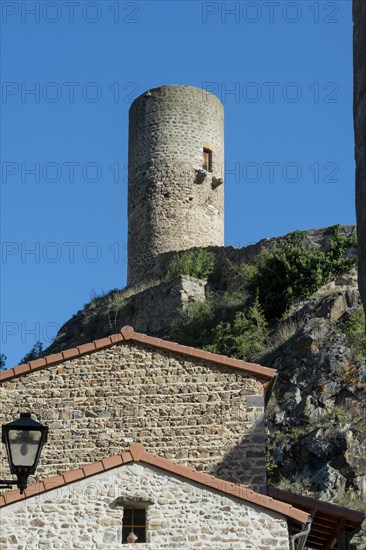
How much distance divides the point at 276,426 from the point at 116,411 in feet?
26.1

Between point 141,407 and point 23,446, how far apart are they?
7.86 meters

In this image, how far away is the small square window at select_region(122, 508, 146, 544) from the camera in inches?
507

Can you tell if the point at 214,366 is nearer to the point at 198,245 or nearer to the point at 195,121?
the point at 198,245

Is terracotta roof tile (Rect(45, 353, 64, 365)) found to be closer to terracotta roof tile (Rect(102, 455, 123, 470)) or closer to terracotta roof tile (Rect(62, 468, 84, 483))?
terracotta roof tile (Rect(102, 455, 123, 470))

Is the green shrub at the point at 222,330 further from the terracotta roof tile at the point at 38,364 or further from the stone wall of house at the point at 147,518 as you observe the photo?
the stone wall of house at the point at 147,518

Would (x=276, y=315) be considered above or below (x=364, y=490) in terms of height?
above

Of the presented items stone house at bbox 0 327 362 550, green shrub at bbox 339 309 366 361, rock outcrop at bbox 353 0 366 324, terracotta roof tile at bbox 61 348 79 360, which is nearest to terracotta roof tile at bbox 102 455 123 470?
stone house at bbox 0 327 362 550

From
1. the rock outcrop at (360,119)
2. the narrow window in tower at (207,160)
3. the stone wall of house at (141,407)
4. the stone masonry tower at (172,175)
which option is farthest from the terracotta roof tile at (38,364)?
the narrow window in tower at (207,160)

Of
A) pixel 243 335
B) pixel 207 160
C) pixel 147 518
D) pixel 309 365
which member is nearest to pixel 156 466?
pixel 147 518

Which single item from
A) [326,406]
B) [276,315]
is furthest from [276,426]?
[276,315]

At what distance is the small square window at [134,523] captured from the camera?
12867 millimetres

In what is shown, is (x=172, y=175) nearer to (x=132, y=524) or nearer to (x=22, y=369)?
(x=22, y=369)

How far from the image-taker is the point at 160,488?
13094 mm

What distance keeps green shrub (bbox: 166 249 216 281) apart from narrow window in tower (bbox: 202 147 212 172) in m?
4.46
